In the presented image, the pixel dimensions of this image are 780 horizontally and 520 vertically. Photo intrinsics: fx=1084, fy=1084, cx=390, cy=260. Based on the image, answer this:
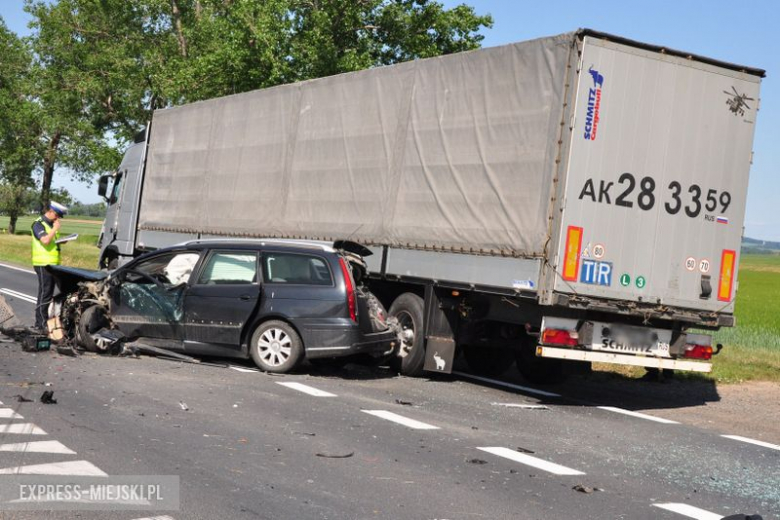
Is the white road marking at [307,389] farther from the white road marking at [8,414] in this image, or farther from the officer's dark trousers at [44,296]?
the officer's dark trousers at [44,296]

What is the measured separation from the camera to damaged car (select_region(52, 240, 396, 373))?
483 inches

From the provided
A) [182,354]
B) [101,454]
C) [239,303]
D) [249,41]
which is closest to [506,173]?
[239,303]

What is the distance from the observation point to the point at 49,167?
7694 centimetres

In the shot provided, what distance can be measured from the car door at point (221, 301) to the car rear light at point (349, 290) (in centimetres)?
103

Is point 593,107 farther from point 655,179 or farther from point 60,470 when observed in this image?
point 60,470

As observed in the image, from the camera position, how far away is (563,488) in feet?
23.3

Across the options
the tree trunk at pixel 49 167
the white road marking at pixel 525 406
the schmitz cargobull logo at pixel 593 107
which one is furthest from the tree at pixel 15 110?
the schmitz cargobull logo at pixel 593 107

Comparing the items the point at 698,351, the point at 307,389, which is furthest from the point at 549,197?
the point at 307,389

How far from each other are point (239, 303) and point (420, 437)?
14.7ft

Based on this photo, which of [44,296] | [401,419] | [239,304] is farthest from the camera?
[44,296]

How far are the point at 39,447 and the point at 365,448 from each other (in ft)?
7.56

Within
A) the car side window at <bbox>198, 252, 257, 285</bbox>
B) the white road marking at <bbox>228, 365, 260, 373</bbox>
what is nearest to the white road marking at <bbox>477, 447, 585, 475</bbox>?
the white road marking at <bbox>228, 365, 260, 373</bbox>

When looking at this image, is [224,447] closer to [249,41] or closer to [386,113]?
[386,113]

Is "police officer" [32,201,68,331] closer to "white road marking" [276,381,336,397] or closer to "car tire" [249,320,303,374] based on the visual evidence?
"car tire" [249,320,303,374]
